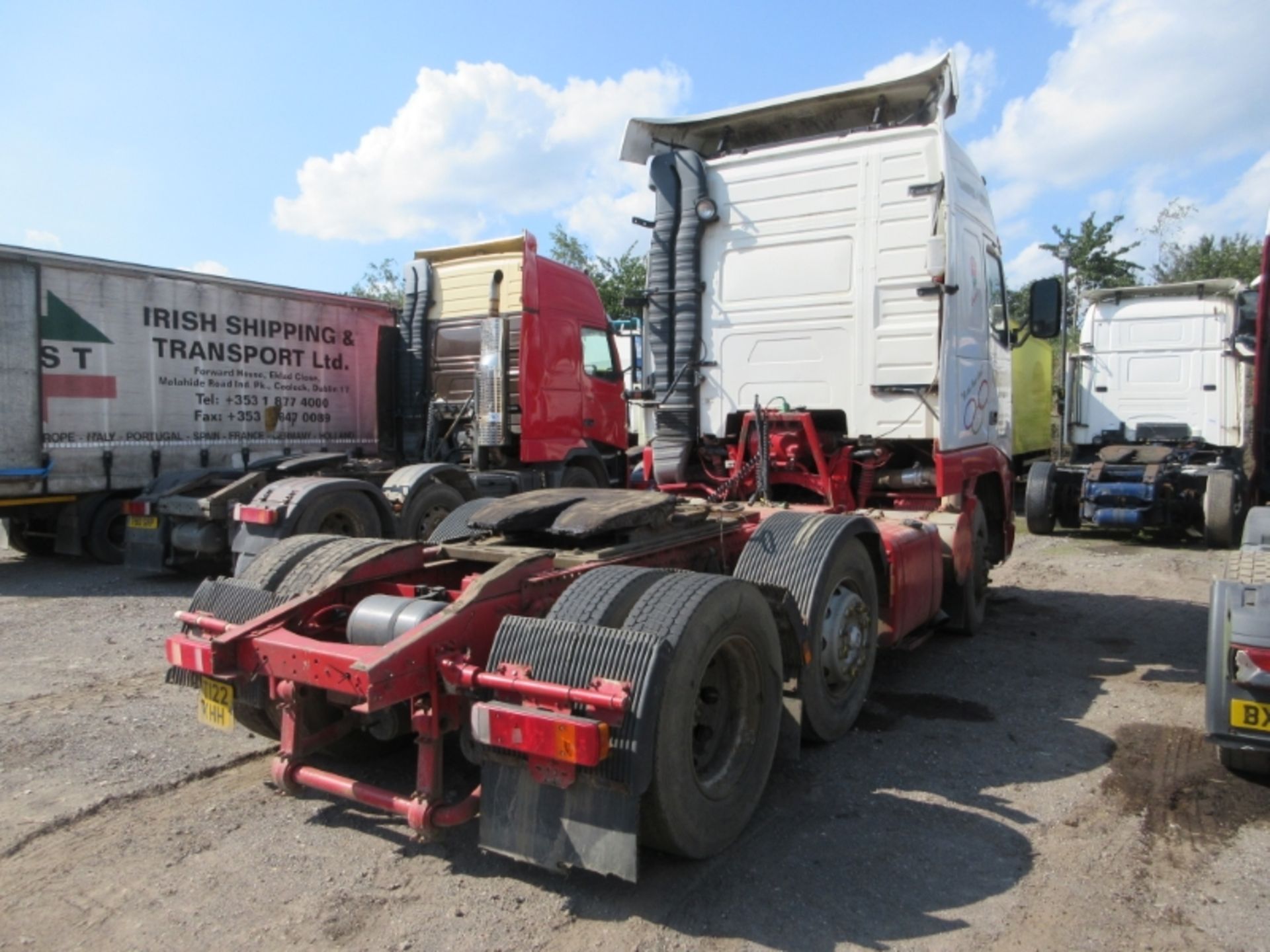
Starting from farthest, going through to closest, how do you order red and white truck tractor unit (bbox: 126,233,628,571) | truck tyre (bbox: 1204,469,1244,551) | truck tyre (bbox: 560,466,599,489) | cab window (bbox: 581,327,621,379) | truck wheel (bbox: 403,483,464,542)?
cab window (bbox: 581,327,621,379) → truck tyre (bbox: 560,466,599,489) → truck tyre (bbox: 1204,469,1244,551) → truck wheel (bbox: 403,483,464,542) → red and white truck tractor unit (bbox: 126,233,628,571)

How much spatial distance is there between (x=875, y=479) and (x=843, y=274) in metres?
1.44

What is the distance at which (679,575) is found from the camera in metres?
3.62

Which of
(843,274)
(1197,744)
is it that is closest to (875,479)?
(843,274)

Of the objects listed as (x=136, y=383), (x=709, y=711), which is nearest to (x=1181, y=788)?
(x=709, y=711)

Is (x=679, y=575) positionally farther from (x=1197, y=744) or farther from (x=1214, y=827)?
(x=1197, y=744)

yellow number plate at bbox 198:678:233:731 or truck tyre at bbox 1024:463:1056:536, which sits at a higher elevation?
truck tyre at bbox 1024:463:1056:536

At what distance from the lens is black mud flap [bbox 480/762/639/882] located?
291cm

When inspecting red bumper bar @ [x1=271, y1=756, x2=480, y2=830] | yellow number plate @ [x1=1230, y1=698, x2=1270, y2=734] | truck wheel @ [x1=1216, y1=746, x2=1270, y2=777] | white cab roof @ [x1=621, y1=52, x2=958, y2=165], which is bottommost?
truck wheel @ [x1=1216, y1=746, x2=1270, y2=777]

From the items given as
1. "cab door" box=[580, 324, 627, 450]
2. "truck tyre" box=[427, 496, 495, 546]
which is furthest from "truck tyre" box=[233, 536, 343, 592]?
"cab door" box=[580, 324, 627, 450]

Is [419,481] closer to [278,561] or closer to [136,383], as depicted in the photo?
[136,383]

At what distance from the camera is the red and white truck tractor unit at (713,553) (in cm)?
308

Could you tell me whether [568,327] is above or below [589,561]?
above

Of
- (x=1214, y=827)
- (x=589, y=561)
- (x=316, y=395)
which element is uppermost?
(x=316, y=395)

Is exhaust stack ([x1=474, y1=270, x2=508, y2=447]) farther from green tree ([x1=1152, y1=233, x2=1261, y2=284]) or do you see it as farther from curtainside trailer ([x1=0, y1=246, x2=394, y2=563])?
green tree ([x1=1152, y1=233, x2=1261, y2=284])
